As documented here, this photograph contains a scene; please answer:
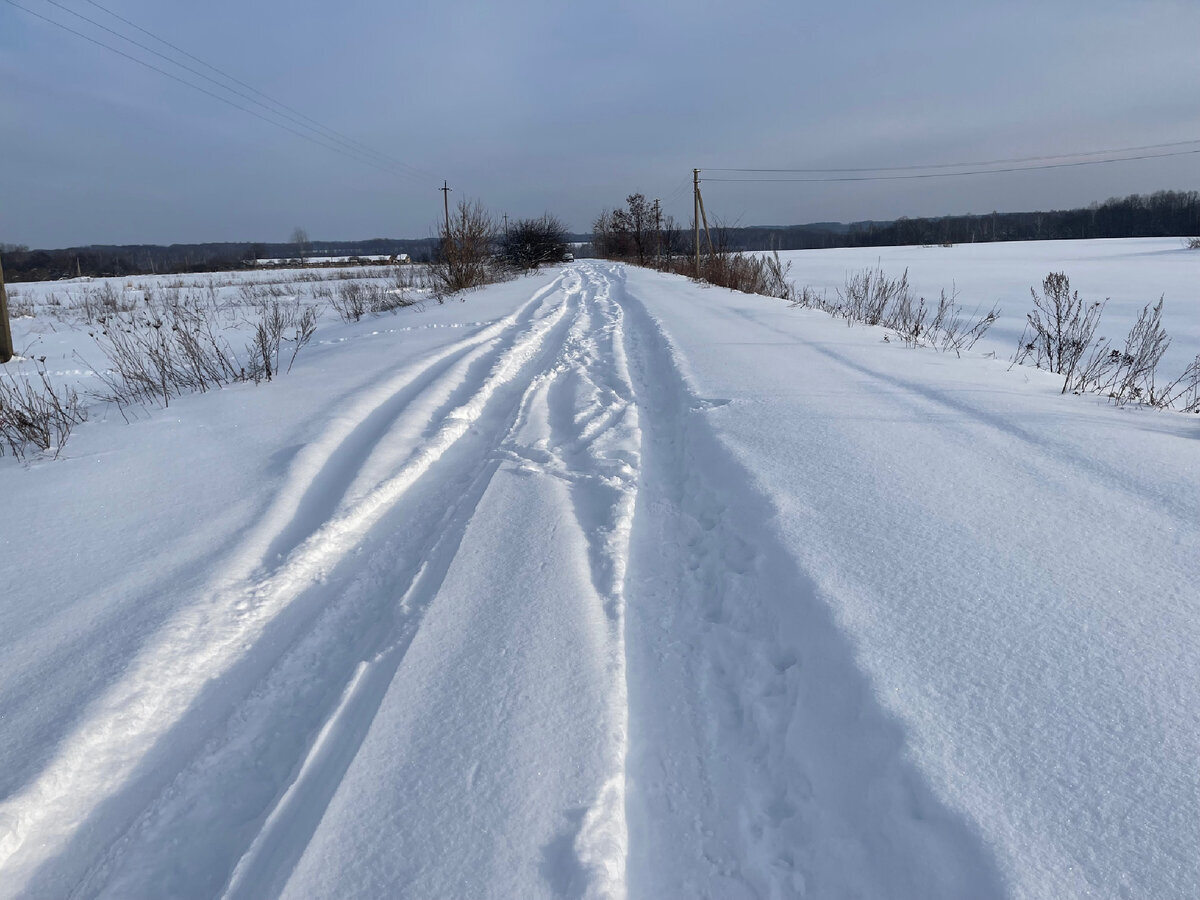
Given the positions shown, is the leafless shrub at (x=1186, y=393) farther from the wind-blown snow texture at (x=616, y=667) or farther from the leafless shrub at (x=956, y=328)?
the leafless shrub at (x=956, y=328)

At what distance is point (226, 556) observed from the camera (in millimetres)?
2920

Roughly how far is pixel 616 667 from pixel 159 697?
152 centimetres

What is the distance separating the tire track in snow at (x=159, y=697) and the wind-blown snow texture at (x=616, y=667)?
0.4 inches

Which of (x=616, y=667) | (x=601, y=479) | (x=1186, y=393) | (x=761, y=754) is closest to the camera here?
(x=761, y=754)

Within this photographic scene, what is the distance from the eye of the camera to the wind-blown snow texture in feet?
5.01

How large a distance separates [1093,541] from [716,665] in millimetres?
1700

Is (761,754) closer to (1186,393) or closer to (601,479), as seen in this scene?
(601,479)

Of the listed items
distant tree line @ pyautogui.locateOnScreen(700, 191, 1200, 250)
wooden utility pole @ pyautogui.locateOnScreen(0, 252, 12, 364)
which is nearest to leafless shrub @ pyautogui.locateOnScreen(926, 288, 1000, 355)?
wooden utility pole @ pyautogui.locateOnScreen(0, 252, 12, 364)

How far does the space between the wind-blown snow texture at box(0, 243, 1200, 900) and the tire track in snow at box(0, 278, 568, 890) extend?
1cm

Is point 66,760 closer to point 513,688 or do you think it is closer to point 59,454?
point 513,688

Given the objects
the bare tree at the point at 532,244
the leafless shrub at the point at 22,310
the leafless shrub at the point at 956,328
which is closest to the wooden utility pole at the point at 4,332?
the leafless shrub at the point at 22,310

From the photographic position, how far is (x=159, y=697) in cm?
209

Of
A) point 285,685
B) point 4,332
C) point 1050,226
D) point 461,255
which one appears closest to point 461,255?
point 461,255

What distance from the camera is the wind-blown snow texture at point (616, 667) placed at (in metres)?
1.53
